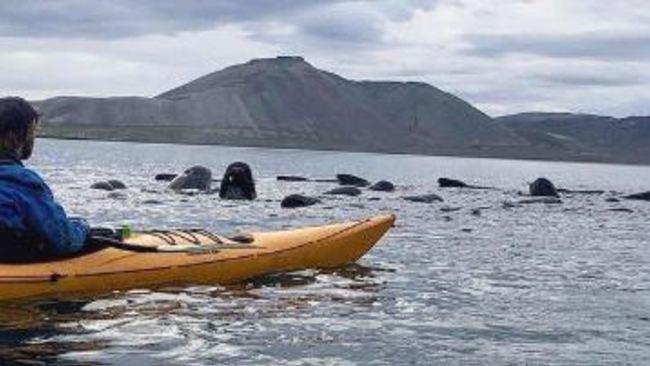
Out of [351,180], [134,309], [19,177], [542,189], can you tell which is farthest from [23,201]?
[351,180]

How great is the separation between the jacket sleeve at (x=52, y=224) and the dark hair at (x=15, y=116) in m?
0.77

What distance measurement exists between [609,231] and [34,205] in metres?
22.8

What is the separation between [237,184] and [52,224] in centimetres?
2857

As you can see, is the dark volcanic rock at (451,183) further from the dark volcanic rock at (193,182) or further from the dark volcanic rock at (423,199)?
the dark volcanic rock at (193,182)

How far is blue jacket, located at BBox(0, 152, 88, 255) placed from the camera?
11.9 meters

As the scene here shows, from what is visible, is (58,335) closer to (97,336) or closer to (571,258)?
(97,336)

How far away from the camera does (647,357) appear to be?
11547 mm

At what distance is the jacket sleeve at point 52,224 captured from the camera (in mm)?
12219

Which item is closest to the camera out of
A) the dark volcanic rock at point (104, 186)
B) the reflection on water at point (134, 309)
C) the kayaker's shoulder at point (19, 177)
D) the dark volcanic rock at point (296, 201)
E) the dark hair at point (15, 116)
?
the reflection on water at point (134, 309)

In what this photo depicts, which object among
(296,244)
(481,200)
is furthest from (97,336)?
(481,200)

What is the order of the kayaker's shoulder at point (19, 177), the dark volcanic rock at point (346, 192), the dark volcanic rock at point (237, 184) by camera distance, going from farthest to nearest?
the dark volcanic rock at point (346, 192) → the dark volcanic rock at point (237, 184) → the kayaker's shoulder at point (19, 177)

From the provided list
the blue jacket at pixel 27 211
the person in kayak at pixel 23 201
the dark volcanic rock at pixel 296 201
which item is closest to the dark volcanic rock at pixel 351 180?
the dark volcanic rock at pixel 296 201

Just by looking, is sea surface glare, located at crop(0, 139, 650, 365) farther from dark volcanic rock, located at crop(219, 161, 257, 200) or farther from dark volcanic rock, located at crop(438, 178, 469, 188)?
dark volcanic rock, located at crop(438, 178, 469, 188)

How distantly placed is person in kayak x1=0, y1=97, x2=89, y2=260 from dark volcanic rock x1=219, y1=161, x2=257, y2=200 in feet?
90.9
